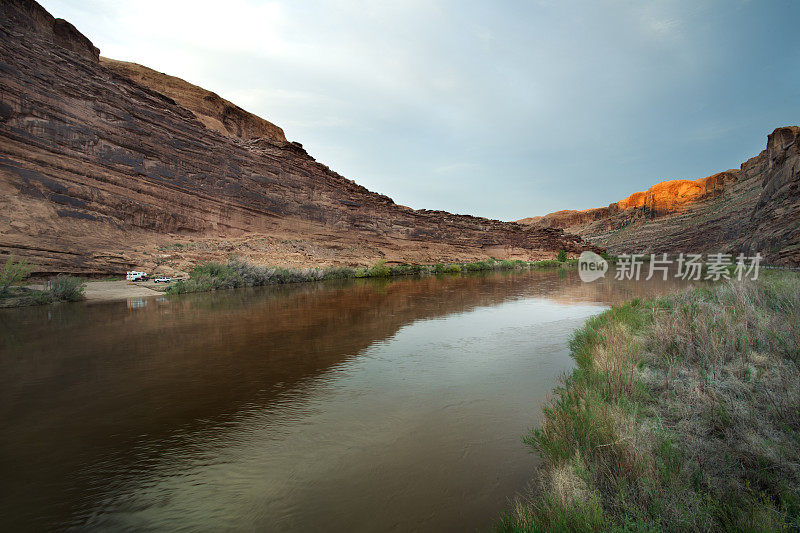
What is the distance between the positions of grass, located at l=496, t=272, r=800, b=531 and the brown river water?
1.86ft

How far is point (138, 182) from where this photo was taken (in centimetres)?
2570

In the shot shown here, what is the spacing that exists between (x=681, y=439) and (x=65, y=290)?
18.6 metres

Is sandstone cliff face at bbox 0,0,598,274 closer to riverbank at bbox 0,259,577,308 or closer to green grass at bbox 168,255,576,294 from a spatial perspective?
riverbank at bbox 0,259,577,308

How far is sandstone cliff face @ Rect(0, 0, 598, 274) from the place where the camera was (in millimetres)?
19734

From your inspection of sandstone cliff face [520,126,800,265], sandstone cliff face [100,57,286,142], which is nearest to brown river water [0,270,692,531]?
sandstone cliff face [520,126,800,265]

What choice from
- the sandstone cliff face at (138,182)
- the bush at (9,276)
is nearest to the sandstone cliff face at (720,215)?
the sandstone cliff face at (138,182)

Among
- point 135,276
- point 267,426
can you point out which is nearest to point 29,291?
point 135,276

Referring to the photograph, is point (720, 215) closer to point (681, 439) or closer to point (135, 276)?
point (681, 439)

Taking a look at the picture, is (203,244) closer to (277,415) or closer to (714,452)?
(277,415)

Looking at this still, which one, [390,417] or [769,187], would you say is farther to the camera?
[769,187]

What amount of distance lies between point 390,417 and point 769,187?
42917 mm

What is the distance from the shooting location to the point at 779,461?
7.05 feet

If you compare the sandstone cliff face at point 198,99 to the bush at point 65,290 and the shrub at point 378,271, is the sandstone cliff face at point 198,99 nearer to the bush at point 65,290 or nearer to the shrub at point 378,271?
the shrub at point 378,271

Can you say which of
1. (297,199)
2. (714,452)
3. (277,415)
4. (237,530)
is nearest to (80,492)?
(237,530)
